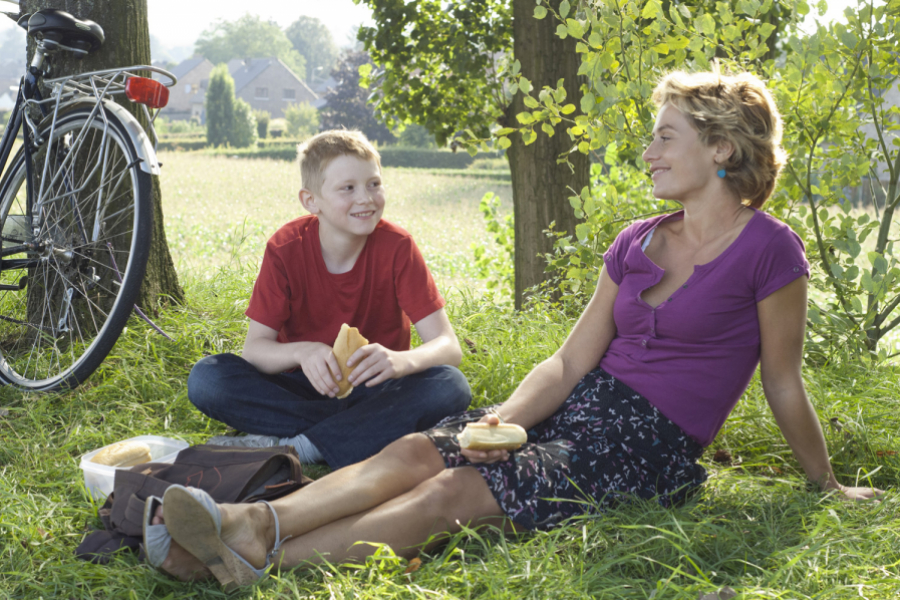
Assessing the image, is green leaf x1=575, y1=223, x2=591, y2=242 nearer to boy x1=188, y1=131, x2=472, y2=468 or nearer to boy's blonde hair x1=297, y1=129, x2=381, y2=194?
boy x1=188, y1=131, x2=472, y2=468

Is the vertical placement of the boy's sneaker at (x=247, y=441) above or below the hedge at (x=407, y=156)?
below

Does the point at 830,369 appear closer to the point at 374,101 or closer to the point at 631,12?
the point at 631,12

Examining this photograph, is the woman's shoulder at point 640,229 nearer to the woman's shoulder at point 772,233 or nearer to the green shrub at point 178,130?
the woman's shoulder at point 772,233

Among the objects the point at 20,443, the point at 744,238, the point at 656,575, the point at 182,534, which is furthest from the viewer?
the point at 20,443

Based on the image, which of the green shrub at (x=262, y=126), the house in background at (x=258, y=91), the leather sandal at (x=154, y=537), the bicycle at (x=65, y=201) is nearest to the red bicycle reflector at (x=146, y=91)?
the bicycle at (x=65, y=201)

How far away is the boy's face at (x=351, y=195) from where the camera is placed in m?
2.41

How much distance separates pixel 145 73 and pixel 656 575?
2.99 meters

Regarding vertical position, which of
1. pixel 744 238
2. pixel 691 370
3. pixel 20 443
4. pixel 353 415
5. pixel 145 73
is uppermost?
pixel 145 73

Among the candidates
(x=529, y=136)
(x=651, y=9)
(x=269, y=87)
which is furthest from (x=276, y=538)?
(x=269, y=87)

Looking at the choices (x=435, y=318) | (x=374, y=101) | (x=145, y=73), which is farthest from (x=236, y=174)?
(x=435, y=318)

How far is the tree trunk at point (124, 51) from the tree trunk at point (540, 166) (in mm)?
1958

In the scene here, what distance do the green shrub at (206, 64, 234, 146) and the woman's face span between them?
38825 mm

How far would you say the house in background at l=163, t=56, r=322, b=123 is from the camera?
67625 mm

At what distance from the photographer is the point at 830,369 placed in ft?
9.43
